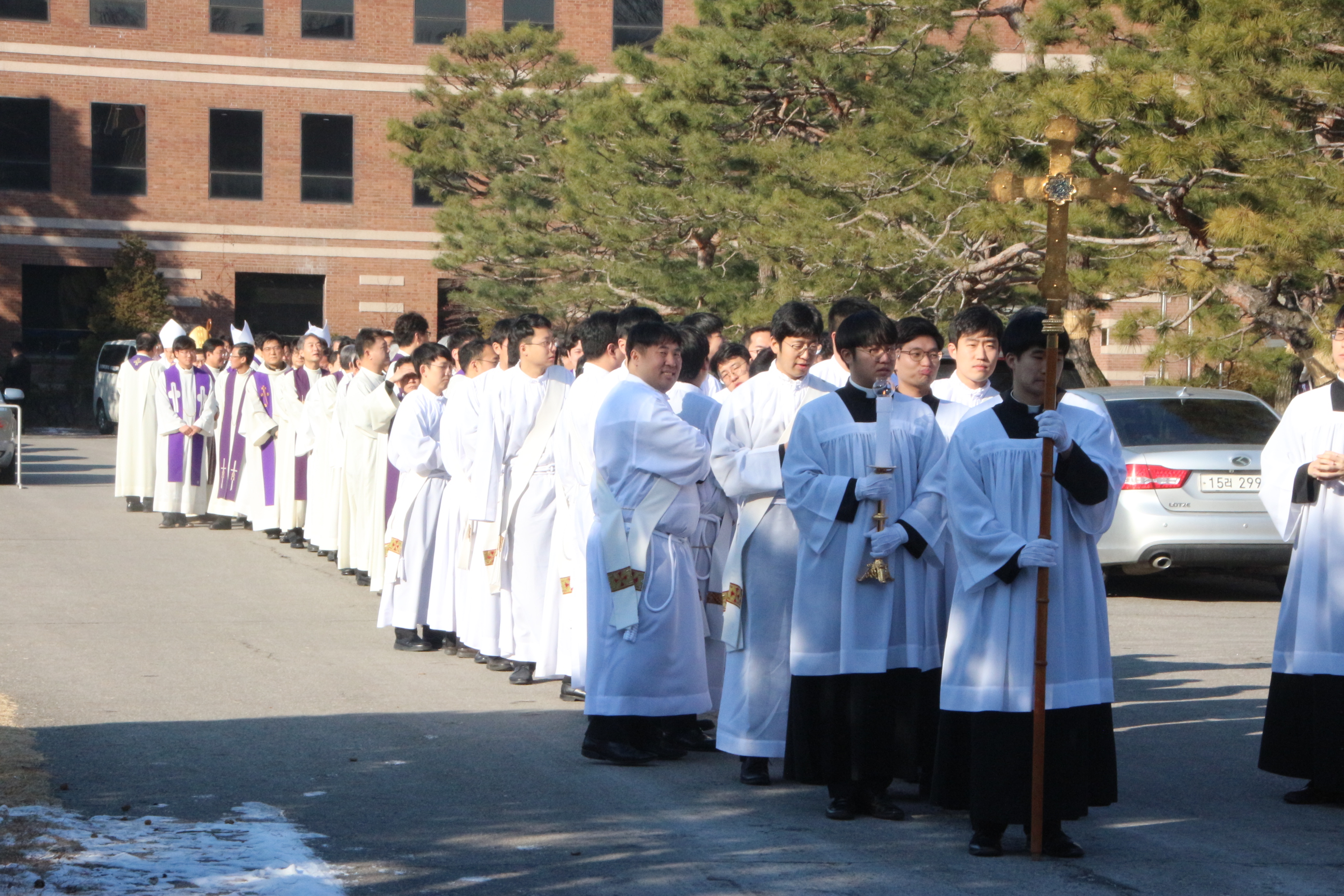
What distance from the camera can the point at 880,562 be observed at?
19.9 ft

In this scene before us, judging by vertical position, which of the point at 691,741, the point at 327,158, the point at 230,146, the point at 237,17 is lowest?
the point at 691,741

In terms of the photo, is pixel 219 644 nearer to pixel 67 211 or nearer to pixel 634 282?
pixel 634 282

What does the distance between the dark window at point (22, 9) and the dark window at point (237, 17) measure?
3.70 m

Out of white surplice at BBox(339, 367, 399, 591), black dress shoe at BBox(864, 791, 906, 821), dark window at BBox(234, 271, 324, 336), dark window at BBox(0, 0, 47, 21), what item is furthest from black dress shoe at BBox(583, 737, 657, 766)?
dark window at BBox(0, 0, 47, 21)

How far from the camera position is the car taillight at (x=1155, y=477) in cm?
1165

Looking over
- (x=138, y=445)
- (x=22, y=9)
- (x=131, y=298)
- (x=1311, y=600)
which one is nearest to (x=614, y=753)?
(x=1311, y=600)

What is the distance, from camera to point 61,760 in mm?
6805

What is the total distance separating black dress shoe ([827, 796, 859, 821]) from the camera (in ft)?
19.9

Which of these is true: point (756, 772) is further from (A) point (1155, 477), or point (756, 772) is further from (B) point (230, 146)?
(B) point (230, 146)

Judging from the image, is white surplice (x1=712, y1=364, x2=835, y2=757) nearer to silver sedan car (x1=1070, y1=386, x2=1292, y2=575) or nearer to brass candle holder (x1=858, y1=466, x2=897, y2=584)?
brass candle holder (x1=858, y1=466, x2=897, y2=584)

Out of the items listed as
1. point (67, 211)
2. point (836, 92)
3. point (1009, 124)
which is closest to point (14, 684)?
point (1009, 124)

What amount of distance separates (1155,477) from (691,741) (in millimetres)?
5416

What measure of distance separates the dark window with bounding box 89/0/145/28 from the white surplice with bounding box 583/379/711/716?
113 ft

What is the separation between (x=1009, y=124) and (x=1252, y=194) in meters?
2.38
